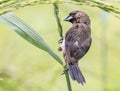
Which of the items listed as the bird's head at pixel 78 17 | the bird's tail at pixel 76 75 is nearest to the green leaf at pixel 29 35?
the bird's tail at pixel 76 75

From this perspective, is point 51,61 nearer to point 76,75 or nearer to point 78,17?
point 78,17

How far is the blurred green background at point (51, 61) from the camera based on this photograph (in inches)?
65.2

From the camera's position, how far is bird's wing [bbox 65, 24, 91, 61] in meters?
1.26

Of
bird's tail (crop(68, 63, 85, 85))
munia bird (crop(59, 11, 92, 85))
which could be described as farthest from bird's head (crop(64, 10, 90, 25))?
bird's tail (crop(68, 63, 85, 85))

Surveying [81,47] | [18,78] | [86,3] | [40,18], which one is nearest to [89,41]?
[81,47]

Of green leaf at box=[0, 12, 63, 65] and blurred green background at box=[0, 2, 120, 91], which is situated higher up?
blurred green background at box=[0, 2, 120, 91]

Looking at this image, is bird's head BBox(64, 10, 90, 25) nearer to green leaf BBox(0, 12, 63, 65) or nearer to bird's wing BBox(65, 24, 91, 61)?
bird's wing BBox(65, 24, 91, 61)

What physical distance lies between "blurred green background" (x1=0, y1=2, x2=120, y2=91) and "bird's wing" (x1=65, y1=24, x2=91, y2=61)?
4.2 inches

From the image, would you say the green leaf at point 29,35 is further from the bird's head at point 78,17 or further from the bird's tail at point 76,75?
the bird's head at point 78,17

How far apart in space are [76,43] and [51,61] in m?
1.62

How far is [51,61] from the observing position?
2.86 metres

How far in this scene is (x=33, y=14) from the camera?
4578 millimetres

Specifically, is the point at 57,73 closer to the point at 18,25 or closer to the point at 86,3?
the point at 18,25

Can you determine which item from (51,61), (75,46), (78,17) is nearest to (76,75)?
(75,46)
